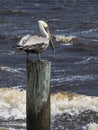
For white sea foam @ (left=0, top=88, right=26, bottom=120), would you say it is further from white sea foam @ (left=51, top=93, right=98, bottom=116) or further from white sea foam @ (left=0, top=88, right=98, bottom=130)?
white sea foam @ (left=51, top=93, right=98, bottom=116)

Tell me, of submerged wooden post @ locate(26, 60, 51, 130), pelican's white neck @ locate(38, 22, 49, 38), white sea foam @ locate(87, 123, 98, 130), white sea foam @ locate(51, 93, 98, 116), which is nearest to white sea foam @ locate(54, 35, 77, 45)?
white sea foam @ locate(51, 93, 98, 116)

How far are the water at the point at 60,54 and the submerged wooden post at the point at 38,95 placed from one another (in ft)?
10.1

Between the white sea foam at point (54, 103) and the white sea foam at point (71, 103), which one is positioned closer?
the white sea foam at point (54, 103)

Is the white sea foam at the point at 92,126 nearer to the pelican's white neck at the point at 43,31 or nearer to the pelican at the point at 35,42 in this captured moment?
the pelican at the point at 35,42

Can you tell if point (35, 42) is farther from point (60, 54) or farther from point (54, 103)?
point (60, 54)

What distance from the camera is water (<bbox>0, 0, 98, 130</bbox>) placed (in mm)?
14727

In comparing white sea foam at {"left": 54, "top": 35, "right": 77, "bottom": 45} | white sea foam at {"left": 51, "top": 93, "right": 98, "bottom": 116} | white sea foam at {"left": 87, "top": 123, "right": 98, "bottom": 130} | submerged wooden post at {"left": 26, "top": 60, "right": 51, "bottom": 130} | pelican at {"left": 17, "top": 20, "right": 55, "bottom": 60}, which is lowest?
white sea foam at {"left": 54, "top": 35, "right": 77, "bottom": 45}

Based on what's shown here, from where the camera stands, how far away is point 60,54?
83.0 feet

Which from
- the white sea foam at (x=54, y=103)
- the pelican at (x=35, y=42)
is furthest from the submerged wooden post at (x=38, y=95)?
the white sea foam at (x=54, y=103)

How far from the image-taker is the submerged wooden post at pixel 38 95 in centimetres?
991

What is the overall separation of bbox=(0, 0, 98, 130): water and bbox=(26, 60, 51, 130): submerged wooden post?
10.1 feet

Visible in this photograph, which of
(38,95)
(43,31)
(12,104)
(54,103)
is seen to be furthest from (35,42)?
(54,103)

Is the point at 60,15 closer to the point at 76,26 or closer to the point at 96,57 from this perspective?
the point at 76,26

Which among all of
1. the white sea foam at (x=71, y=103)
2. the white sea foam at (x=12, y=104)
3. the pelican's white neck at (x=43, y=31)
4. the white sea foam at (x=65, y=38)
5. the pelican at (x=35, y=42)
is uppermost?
the pelican's white neck at (x=43, y=31)
